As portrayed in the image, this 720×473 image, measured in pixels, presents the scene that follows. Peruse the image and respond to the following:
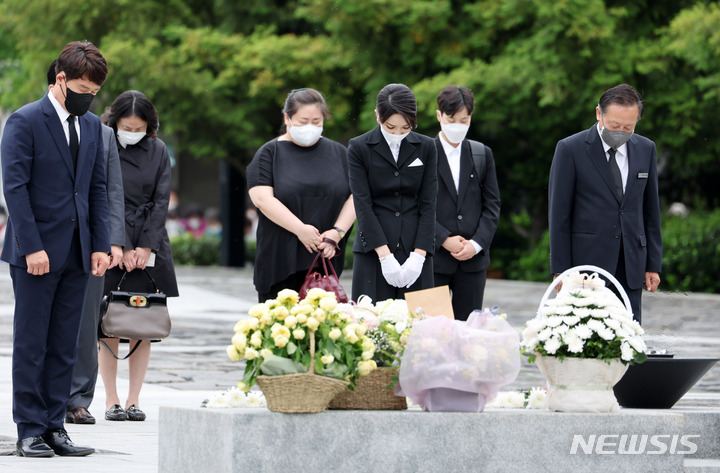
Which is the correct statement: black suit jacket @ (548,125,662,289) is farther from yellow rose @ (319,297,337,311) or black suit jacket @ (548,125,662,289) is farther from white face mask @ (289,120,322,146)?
yellow rose @ (319,297,337,311)

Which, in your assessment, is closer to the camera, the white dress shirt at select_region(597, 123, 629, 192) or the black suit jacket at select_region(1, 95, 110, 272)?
the black suit jacket at select_region(1, 95, 110, 272)

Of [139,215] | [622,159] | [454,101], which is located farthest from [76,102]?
[622,159]

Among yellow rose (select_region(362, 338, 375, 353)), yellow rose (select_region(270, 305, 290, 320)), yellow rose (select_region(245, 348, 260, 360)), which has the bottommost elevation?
yellow rose (select_region(245, 348, 260, 360))

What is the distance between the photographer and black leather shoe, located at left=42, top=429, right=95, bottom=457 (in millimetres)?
6355

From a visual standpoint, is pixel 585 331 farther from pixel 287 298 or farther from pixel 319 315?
pixel 287 298

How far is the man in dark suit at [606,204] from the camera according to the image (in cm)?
718

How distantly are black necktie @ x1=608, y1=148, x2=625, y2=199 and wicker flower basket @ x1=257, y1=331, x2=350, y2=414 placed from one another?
2.66 m

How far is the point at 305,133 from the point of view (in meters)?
7.52

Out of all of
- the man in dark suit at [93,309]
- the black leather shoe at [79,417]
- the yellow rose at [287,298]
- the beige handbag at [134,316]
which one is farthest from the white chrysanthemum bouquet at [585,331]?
the black leather shoe at [79,417]

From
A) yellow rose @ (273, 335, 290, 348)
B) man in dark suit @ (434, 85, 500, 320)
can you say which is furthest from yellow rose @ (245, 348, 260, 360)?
man in dark suit @ (434, 85, 500, 320)

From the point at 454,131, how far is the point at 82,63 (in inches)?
94.1

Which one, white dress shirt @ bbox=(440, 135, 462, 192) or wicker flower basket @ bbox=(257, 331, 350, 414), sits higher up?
white dress shirt @ bbox=(440, 135, 462, 192)

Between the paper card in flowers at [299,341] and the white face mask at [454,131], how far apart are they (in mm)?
2628

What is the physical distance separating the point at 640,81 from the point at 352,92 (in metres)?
5.62
